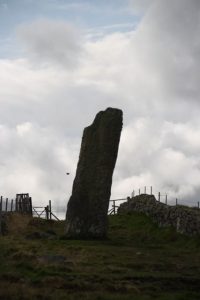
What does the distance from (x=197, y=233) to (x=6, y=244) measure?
11.1 meters

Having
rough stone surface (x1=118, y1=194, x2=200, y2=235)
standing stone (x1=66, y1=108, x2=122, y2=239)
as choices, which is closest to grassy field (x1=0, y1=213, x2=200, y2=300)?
rough stone surface (x1=118, y1=194, x2=200, y2=235)

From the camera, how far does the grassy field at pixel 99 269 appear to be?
1431 centimetres

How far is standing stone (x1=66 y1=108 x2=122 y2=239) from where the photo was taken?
3111 centimetres

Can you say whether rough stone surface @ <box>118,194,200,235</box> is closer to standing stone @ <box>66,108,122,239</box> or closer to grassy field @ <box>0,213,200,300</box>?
grassy field @ <box>0,213,200,300</box>

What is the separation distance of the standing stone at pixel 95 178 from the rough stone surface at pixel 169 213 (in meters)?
4.85

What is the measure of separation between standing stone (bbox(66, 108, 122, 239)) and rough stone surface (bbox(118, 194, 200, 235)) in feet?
15.9

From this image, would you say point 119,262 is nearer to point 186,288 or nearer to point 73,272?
A: point 73,272

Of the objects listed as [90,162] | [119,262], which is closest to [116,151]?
[90,162]

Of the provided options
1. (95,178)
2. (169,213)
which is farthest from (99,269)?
(169,213)

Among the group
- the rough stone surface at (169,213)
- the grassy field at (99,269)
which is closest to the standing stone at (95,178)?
the grassy field at (99,269)

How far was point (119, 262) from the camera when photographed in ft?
68.4

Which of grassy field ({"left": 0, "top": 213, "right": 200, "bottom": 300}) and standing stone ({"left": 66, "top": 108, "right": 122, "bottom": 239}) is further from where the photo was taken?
standing stone ({"left": 66, "top": 108, "right": 122, "bottom": 239})

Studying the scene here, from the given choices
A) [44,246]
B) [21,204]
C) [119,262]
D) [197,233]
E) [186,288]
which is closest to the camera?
[186,288]

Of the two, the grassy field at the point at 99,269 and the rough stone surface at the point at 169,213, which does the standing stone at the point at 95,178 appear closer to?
the grassy field at the point at 99,269
